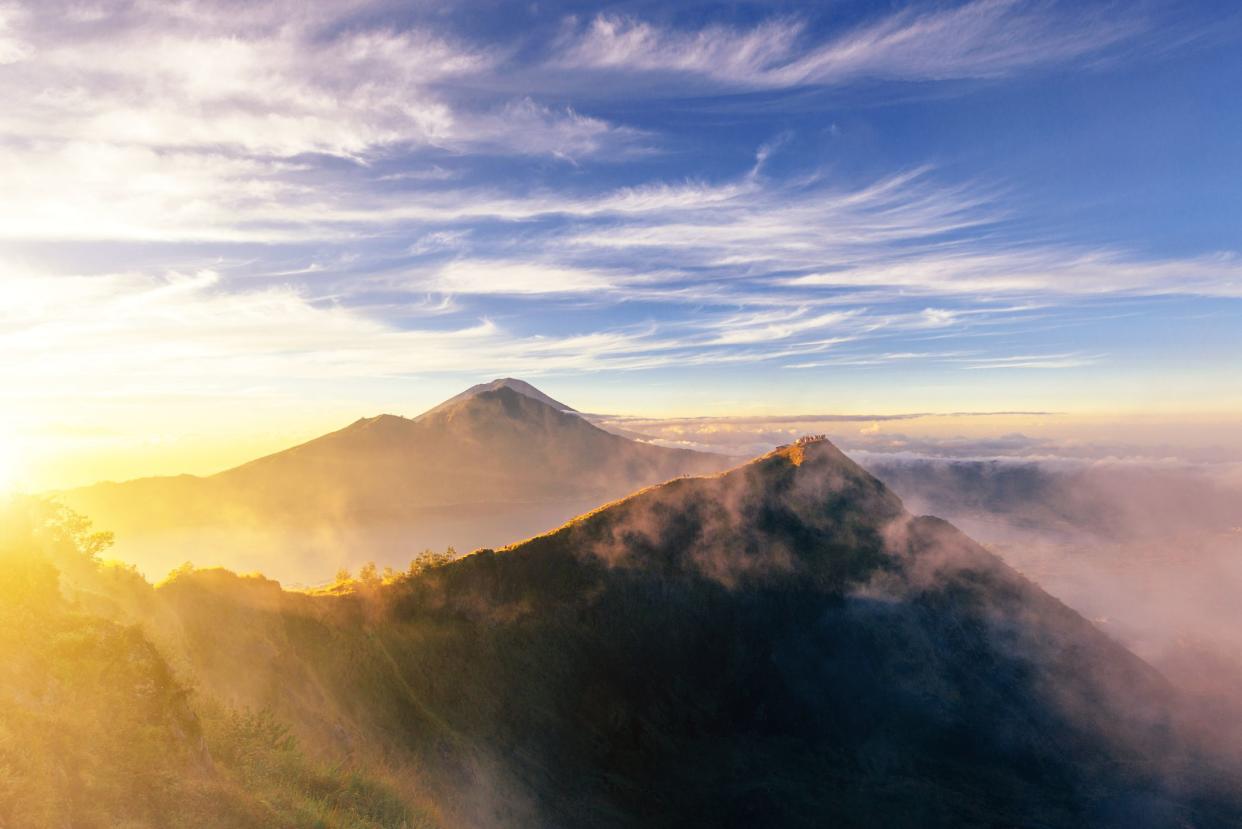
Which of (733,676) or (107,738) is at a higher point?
(107,738)

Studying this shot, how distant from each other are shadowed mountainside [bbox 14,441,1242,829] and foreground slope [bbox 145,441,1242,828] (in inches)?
9.0

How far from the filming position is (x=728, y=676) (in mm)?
64062

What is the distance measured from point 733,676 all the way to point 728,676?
0.53 metres

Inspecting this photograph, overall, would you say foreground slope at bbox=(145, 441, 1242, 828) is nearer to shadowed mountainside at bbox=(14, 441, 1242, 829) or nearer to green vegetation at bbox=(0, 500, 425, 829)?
shadowed mountainside at bbox=(14, 441, 1242, 829)

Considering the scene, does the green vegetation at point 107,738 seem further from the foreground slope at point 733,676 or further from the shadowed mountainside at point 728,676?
the foreground slope at point 733,676

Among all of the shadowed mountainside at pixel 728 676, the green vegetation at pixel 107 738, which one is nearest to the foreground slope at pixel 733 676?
the shadowed mountainside at pixel 728 676

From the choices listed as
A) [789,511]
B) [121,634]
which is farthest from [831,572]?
[121,634]

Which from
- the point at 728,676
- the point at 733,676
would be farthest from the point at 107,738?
the point at 733,676

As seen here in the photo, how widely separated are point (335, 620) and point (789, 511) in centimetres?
5457

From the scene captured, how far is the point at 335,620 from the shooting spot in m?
45.7

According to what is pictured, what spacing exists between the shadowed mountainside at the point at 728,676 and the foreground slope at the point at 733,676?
23 cm

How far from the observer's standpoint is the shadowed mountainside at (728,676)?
41.3 meters

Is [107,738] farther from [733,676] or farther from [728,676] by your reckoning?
[733,676]

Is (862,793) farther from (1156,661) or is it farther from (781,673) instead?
(1156,661)
